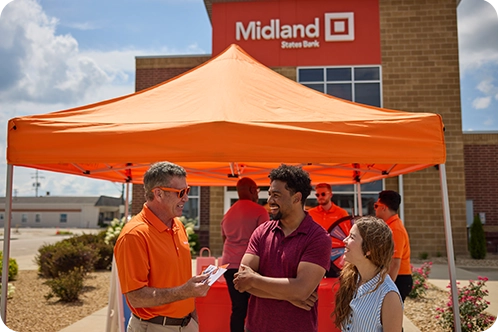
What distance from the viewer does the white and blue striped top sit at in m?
2.29

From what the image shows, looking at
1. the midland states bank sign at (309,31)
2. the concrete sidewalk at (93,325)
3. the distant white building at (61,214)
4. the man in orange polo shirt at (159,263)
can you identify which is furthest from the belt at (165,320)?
the distant white building at (61,214)

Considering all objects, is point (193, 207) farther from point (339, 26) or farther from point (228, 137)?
point (228, 137)

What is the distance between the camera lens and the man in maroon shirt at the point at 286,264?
2512mm

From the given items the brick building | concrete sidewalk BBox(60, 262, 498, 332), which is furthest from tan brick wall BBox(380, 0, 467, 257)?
concrete sidewalk BBox(60, 262, 498, 332)

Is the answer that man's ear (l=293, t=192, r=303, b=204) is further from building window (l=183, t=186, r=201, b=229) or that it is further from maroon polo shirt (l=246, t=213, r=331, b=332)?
building window (l=183, t=186, r=201, b=229)

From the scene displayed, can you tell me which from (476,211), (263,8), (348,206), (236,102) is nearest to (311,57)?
(263,8)

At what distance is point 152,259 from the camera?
2.69m

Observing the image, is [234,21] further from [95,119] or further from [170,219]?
[170,219]

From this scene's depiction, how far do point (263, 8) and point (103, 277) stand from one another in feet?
33.6

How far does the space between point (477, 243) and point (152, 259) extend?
15.0 meters

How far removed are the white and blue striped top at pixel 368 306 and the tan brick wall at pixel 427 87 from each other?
514 inches

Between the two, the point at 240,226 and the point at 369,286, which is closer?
the point at 369,286

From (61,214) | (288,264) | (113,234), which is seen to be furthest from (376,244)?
(61,214)

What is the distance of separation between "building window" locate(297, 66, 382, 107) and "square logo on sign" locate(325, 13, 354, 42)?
3.45ft
